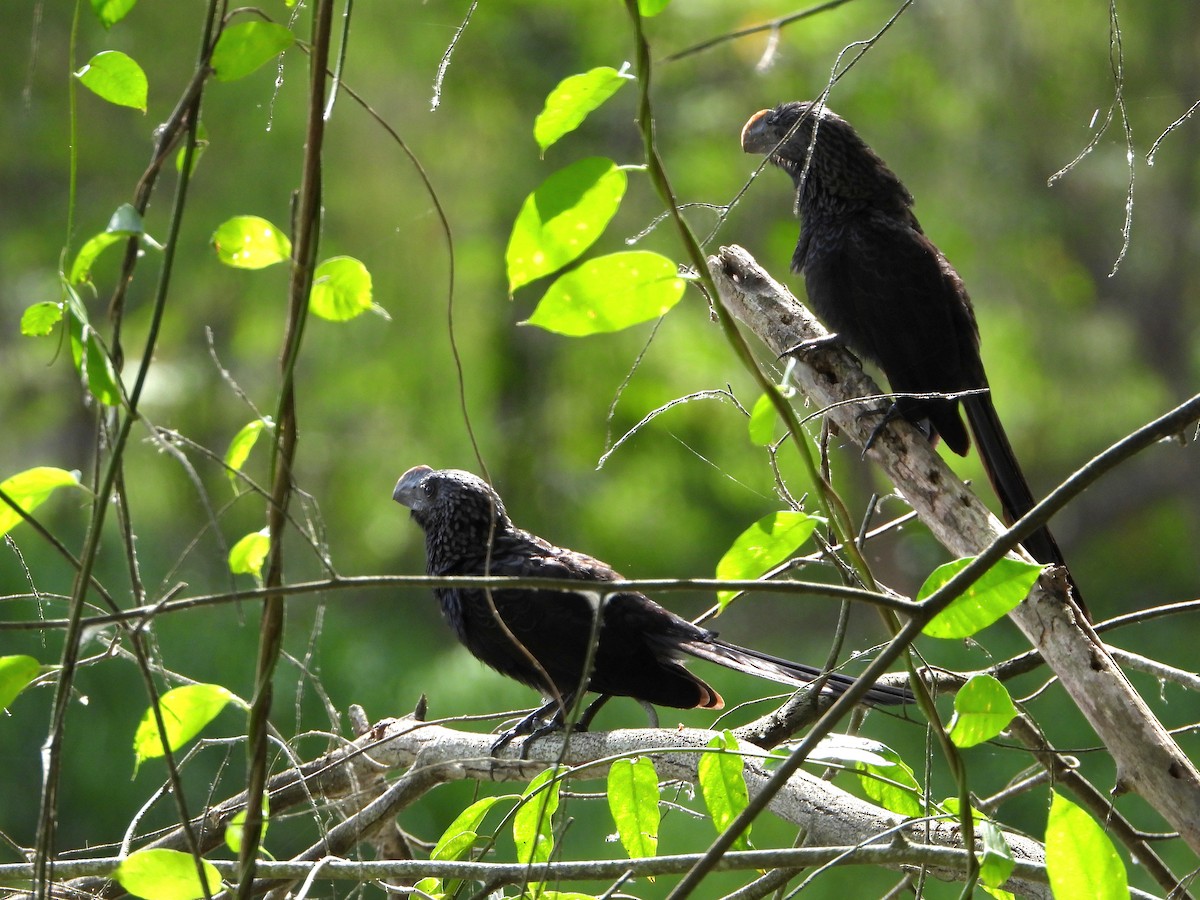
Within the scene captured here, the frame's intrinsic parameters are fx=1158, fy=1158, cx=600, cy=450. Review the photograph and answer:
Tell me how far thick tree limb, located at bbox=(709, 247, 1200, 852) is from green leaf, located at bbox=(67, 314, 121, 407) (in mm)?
459

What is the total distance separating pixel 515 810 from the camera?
928mm

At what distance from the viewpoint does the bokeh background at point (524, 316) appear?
402 cm

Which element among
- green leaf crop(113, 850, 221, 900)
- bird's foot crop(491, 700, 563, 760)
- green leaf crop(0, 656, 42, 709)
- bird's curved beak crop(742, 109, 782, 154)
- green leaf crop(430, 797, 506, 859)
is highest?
bird's curved beak crop(742, 109, 782, 154)

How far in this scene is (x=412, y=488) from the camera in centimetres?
214

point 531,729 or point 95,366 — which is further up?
point 95,366

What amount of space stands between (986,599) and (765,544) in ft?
0.45

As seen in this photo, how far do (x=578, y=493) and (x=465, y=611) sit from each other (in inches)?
143

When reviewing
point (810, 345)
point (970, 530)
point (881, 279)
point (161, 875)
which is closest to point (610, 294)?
point (161, 875)

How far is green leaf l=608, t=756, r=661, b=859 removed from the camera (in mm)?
850

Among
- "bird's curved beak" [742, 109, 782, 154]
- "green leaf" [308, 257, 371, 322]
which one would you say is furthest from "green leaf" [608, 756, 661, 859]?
"bird's curved beak" [742, 109, 782, 154]

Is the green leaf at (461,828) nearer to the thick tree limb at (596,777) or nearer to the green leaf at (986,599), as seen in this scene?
the thick tree limb at (596,777)

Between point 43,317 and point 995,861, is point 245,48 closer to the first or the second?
point 43,317

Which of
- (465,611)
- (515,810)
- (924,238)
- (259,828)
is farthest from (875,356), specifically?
(259,828)

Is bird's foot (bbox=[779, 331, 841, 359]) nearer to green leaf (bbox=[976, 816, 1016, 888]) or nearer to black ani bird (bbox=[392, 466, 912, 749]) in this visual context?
black ani bird (bbox=[392, 466, 912, 749])
